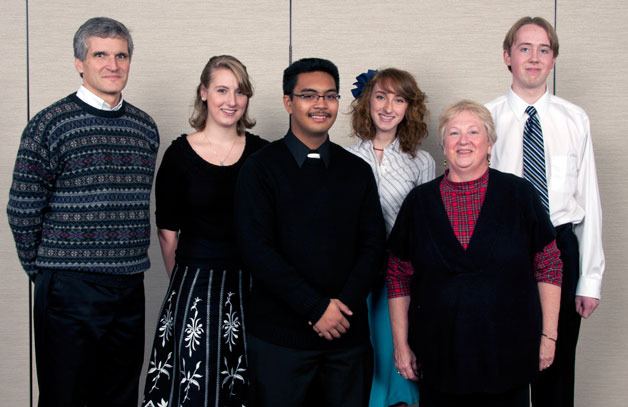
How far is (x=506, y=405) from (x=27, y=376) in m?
2.65

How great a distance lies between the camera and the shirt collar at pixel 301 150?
2338 mm

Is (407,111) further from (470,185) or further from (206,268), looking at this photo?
(206,268)

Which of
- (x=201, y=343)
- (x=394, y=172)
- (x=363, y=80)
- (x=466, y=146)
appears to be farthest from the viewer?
(x=363, y=80)

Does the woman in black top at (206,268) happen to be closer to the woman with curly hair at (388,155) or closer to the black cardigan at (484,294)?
the woman with curly hair at (388,155)

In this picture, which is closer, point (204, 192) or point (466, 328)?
point (466, 328)

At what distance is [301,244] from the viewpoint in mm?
2256

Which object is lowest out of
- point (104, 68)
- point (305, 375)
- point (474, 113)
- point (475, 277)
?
point (305, 375)

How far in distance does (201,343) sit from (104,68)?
1061mm

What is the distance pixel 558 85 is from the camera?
365cm

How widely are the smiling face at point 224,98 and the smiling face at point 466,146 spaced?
83cm

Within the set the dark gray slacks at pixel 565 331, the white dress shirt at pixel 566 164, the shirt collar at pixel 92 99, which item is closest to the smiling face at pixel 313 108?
the shirt collar at pixel 92 99

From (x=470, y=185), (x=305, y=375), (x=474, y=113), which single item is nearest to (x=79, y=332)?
(x=305, y=375)

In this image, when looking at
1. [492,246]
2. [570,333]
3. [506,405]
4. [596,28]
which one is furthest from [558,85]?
[506,405]

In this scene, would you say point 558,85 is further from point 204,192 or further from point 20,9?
point 20,9
